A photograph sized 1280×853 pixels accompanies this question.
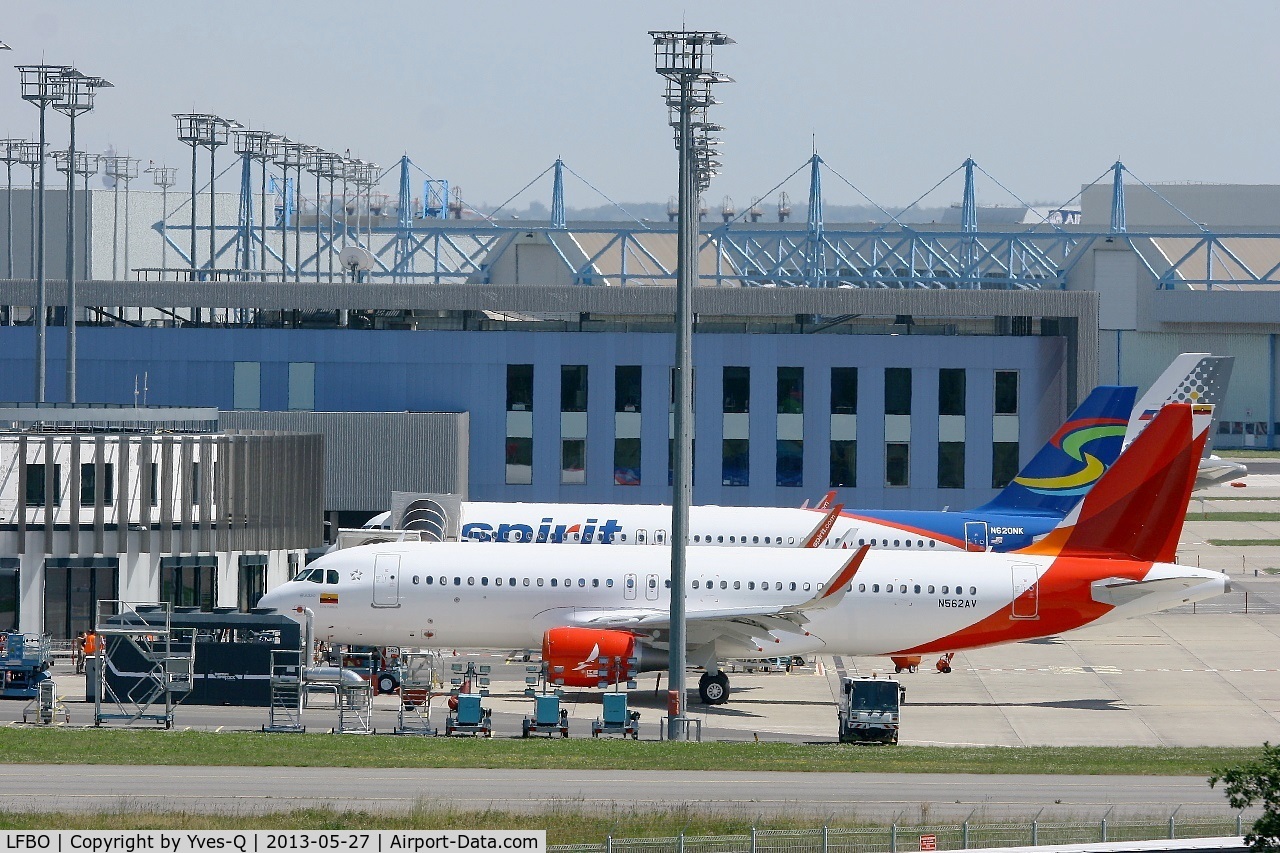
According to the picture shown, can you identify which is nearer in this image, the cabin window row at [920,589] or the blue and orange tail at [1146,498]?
the cabin window row at [920,589]

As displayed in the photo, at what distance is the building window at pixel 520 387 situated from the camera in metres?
73.7

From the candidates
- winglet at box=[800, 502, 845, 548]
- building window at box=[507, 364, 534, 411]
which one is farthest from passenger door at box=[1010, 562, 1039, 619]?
building window at box=[507, 364, 534, 411]

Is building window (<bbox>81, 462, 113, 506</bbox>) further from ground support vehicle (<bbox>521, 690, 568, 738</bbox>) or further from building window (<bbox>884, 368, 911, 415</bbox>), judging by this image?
building window (<bbox>884, 368, 911, 415</bbox>)

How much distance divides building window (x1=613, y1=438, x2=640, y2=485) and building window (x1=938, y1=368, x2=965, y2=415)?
1313 centimetres

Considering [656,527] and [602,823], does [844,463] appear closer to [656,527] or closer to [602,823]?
[656,527]

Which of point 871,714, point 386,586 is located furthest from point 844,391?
point 871,714

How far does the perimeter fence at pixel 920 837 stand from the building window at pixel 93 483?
96.0 feet

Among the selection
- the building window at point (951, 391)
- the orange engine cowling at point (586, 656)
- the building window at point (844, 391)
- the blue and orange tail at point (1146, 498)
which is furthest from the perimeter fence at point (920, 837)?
the building window at point (844, 391)

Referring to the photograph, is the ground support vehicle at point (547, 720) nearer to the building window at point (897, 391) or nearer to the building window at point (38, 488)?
the building window at point (38, 488)

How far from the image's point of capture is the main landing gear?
46812mm

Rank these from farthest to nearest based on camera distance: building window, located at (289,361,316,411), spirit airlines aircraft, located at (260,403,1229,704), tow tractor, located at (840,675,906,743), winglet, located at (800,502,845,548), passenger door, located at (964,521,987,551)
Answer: building window, located at (289,361,316,411), passenger door, located at (964,521,987,551), winglet, located at (800,502,845,548), spirit airlines aircraft, located at (260,403,1229,704), tow tractor, located at (840,675,906,743)

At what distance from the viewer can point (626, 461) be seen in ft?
243

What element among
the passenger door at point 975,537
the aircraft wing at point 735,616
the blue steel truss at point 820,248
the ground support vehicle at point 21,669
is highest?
the blue steel truss at point 820,248

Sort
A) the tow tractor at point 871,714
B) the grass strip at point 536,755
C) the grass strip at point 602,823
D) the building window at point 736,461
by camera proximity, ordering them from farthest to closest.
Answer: the building window at point 736,461 → the tow tractor at point 871,714 → the grass strip at point 536,755 → the grass strip at point 602,823
